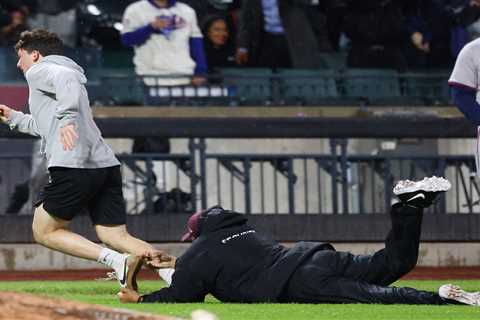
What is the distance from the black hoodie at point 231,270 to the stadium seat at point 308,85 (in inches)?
330

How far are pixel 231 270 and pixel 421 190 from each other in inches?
47.3

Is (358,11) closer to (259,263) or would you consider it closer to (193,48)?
(193,48)

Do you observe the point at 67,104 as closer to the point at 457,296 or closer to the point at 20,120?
the point at 20,120

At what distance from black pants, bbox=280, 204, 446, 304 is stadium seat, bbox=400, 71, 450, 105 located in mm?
8916

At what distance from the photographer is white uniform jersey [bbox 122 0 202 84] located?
17.1 m

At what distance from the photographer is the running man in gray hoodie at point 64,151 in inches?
412

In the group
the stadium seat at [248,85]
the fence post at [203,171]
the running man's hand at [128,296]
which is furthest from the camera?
the stadium seat at [248,85]

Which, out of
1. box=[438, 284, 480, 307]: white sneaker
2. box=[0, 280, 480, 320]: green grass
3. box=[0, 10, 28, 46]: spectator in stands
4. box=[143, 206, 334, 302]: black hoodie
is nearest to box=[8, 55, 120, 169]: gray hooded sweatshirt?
box=[0, 280, 480, 320]: green grass

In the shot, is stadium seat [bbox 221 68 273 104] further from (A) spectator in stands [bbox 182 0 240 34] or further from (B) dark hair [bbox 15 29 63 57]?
(B) dark hair [bbox 15 29 63 57]

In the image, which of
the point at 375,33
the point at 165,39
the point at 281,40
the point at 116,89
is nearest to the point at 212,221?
the point at 165,39

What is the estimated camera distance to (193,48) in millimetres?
17578

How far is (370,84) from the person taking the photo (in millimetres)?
18531

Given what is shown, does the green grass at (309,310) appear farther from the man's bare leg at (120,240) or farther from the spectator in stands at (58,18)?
the spectator in stands at (58,18)

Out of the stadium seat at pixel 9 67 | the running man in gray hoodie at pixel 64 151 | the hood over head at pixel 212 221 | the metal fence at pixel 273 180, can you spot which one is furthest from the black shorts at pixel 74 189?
the stadium seat at pixel 9 67
